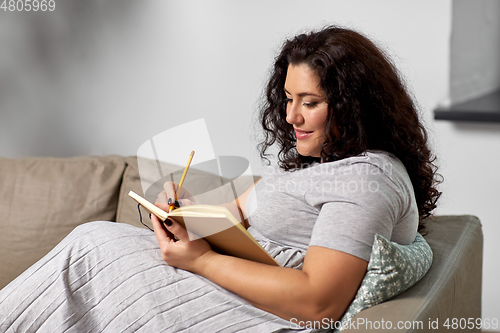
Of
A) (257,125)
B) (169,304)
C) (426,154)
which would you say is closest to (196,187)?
(257,125)

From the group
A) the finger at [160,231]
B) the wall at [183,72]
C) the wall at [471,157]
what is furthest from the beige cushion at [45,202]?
the wall at [471,157]

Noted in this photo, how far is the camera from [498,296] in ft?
6.12

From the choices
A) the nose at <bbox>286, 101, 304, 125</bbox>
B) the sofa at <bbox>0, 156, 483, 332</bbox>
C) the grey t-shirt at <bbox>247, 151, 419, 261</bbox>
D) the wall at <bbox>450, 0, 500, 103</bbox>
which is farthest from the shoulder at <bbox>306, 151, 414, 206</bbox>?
the wall at <bbox>450, 0, 500, 103</bbox>

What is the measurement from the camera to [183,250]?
40.3 inches

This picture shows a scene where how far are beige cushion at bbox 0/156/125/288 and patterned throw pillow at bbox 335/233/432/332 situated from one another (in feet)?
3.54

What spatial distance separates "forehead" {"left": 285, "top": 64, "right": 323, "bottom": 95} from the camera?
1.11 m

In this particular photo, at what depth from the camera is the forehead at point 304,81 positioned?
3.64 ft

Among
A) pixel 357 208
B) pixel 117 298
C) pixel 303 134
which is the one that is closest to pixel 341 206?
pixel 357 208

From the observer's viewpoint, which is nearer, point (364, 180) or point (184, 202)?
point (364, 180)

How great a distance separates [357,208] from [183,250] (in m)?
0.38

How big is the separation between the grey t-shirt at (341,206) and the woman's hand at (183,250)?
204 millimetres

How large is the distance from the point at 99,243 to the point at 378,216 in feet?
2.03

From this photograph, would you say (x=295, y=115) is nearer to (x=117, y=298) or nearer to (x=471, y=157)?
(x=117, y=298)

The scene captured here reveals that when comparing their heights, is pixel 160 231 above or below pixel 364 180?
below
